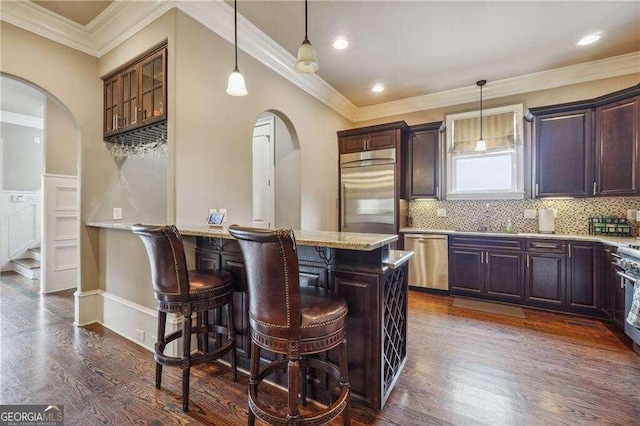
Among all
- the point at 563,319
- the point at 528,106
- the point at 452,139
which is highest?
the point at 528,106

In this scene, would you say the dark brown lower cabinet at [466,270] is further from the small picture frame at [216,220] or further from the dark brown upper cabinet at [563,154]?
the small picture frame at [216,220]

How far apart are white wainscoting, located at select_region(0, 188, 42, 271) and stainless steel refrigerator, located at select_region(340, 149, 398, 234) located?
6138 mm

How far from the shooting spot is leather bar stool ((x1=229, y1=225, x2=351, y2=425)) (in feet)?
4.29

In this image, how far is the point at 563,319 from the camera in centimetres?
322

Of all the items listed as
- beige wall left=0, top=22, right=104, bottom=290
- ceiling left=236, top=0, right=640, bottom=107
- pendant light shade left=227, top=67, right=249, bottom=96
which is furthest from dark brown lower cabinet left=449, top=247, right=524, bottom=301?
beige wall left=0, top=22, right=104, bottom=290

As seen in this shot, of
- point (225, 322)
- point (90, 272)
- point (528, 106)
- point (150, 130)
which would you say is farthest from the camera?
point (528, 106)

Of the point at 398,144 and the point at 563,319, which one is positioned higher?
the point at 398,144

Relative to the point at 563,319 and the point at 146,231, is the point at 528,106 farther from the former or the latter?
the point at 146,231

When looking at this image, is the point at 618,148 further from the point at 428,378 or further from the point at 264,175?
the point at 264,175

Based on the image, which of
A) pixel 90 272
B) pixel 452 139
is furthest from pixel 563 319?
pixel 90 272

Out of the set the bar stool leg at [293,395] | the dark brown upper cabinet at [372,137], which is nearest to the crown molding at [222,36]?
the dark brown upper cabinet at [372,137]

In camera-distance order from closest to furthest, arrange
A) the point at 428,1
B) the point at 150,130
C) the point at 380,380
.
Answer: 1. the point at 380,380
2. the point at 428,1
3. the point at 150,130

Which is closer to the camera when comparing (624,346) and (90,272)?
(624,346)

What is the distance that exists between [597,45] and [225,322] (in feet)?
16.0
